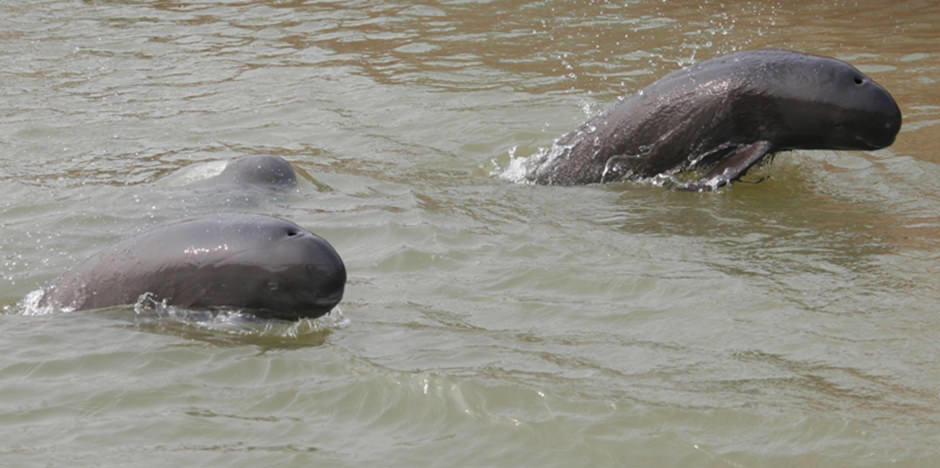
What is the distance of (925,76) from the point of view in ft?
36.2

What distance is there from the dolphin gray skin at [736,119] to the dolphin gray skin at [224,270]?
10.4ft

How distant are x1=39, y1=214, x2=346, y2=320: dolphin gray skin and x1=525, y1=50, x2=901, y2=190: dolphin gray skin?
3.18 m

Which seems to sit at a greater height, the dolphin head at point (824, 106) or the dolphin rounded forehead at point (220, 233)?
the dolphin head at point (824, 106)

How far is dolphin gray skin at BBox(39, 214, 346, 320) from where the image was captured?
17.8ft

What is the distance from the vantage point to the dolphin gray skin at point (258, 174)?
8266 mm

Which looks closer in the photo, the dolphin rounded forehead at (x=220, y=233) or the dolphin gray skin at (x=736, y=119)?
the dolphin rounded forehead at (x=220, y=233)

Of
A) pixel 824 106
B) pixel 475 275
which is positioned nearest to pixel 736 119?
pixel 824 106

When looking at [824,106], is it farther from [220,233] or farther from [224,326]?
[224,326]

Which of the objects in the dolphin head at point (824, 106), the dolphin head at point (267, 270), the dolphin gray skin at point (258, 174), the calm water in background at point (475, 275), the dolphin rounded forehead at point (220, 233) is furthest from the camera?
the dolphin gray skin at point (258, 174)

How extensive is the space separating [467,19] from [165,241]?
934cm

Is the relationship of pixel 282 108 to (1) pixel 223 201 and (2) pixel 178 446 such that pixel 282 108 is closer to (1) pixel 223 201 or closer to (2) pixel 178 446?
(1) pixel 223 201

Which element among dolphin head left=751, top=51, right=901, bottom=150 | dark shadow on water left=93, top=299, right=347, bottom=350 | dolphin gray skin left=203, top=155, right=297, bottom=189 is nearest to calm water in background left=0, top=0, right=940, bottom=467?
dark shadow on water left=93, top=299, right=347, bottom=350

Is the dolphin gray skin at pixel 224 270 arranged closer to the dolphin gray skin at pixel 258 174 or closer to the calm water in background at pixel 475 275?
the calm water in background at pixel 475 275

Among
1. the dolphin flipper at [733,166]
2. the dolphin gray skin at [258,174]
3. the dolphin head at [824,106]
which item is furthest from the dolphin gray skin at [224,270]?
the dolphin head at [824,106]
